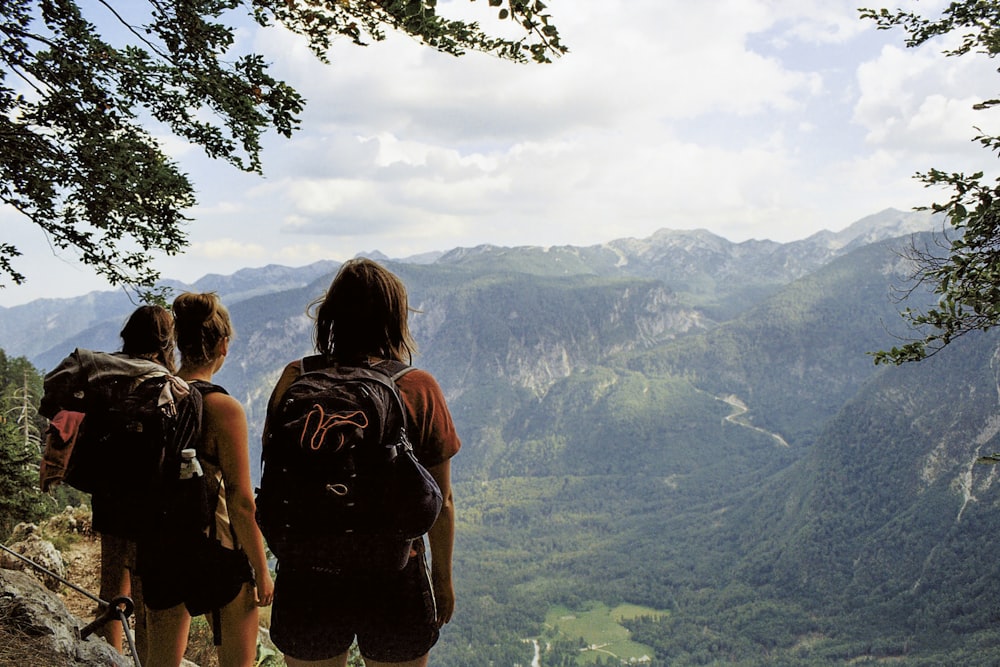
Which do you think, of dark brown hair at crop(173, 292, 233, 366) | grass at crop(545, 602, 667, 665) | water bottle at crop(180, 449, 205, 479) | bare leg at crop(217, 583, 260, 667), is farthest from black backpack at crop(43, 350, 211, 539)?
grass at crop(545, 602, 667, 665)

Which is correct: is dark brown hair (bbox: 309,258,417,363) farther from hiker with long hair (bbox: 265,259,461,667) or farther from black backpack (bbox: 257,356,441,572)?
black backpack (bbox: 257,356,441,572)

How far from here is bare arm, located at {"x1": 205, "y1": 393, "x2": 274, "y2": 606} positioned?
328cm

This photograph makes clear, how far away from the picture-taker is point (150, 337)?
362 cm

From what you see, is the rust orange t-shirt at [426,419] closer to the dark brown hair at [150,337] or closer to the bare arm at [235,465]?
the bare arm at [235,465]

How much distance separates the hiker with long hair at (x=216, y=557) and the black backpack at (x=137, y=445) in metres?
0.08

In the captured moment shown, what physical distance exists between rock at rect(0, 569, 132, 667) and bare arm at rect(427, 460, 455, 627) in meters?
2.19

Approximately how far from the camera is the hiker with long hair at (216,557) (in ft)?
10.8

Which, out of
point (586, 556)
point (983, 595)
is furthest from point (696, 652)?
→ point (586, 556)

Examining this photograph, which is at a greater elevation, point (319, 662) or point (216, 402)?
point (216, 402)

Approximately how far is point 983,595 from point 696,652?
4744cm

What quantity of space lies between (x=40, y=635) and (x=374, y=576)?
7.92 feet

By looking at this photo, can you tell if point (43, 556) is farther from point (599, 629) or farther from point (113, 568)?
point (599, 629)

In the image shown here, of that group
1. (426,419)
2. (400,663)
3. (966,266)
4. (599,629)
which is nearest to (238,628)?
(400,663)

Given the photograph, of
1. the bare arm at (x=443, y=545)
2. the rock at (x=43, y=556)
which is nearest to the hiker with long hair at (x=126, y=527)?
the bare arm at (x=443, y=545)
